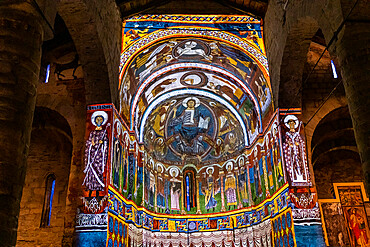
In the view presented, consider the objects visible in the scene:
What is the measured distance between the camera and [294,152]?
35.1 ft

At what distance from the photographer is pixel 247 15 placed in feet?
41.4

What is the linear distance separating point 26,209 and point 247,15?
422 inches

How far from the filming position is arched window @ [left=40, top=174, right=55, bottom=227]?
44.6 feet

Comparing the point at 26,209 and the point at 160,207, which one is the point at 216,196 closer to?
the point at 160,207

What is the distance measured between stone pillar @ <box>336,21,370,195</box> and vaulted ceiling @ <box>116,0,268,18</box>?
667cm

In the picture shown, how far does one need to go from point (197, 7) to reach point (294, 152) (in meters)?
6.00

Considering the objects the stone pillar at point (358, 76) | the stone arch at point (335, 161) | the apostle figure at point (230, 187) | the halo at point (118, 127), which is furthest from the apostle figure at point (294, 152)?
the stone arch at point (335, 161)

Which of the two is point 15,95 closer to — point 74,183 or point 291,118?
point 74,183

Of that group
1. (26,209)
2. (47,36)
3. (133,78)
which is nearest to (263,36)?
(133,78)

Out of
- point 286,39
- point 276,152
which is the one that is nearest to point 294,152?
point 276,152

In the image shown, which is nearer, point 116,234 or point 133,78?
point 116,234

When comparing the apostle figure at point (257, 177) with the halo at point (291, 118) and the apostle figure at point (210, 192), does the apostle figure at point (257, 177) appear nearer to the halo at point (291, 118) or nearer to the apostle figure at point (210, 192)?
the apostle figure at point (210, 192)

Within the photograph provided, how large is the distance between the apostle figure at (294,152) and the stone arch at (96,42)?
5186mm

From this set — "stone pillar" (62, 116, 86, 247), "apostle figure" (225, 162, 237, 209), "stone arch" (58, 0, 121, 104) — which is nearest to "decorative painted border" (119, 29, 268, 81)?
"stone arch" (58, 0, 121, 104)
